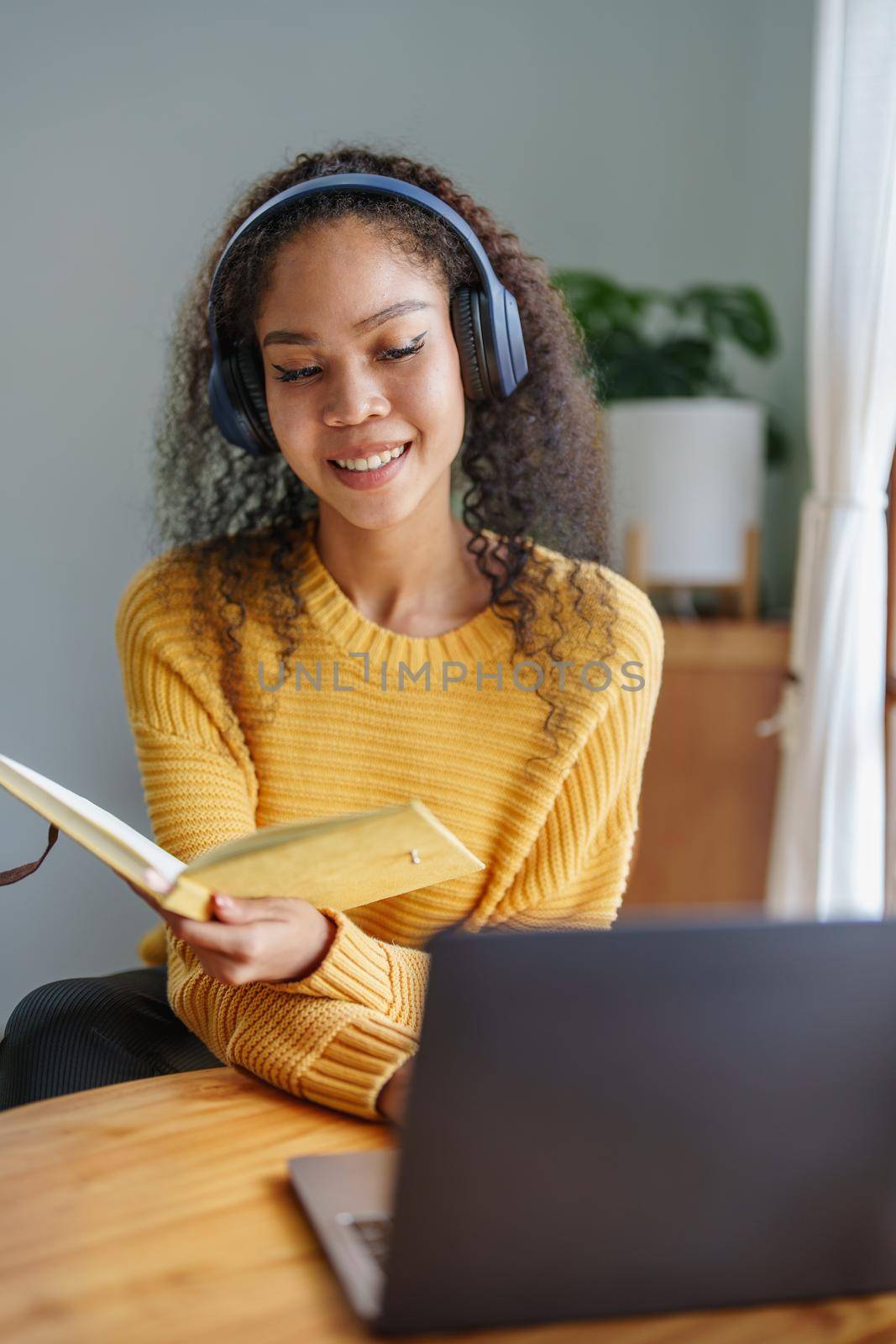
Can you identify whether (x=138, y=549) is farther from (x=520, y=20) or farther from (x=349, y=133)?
(x=520, y=20)

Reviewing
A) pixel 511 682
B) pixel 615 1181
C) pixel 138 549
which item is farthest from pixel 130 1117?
pixel 138 549

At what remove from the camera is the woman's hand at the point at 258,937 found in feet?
2.80

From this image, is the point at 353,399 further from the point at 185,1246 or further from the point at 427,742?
the point at 185,1246

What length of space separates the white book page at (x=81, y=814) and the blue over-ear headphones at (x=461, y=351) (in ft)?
1.60

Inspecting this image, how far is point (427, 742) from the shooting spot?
1.30 m

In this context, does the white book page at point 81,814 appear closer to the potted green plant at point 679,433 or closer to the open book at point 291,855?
the open book at point 291,855

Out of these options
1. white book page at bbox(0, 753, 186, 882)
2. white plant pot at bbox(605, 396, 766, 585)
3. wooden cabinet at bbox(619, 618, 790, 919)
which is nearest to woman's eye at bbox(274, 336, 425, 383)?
white book page at bbox(0, 753, 186, 882)

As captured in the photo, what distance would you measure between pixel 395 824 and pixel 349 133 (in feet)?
8.42

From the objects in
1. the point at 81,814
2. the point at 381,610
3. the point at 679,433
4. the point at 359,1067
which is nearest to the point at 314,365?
the point at 381,610

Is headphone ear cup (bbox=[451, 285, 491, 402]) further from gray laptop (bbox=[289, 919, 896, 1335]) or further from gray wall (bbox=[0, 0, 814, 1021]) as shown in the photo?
gray wall (bbox=[0, 0, 814, 1021])

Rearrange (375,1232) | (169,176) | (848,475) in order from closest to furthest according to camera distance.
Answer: (375,1232) < (848,475) < (169,176)

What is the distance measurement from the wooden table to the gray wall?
1.80m

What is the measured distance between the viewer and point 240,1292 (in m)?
0.64

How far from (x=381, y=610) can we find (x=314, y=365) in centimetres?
27
